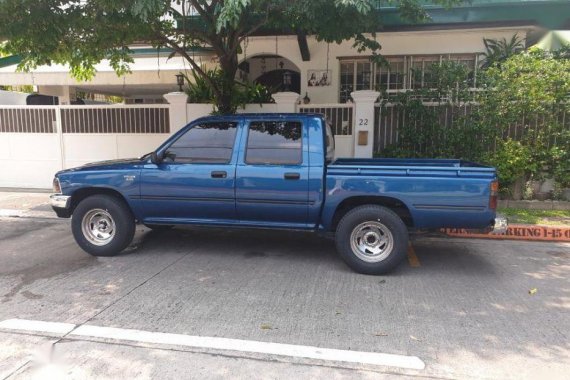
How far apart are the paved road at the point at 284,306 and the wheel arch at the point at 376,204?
2.07 ft

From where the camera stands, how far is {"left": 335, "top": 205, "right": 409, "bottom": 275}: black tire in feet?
17.2

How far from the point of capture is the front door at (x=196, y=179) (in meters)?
5.70

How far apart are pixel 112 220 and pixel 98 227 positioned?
12.3 inches

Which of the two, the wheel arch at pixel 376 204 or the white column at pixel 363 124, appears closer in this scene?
the wheel arch at pixel 376 204

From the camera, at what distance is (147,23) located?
7.27m

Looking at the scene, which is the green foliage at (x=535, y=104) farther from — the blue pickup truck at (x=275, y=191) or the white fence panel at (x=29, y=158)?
the white fence panel at (x=29, y=158)

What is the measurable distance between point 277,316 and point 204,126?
283 centimetres

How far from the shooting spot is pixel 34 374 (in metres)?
3.26

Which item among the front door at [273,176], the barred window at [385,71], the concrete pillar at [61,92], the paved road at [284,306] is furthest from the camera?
the concrete pillar at [61,92]

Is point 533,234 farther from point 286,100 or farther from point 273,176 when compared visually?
point 286,100

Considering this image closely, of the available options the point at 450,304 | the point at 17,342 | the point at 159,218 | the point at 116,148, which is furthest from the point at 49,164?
the point at 450,304

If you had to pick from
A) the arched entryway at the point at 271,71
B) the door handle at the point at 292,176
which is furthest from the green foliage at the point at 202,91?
the door handle at the point at 292,176

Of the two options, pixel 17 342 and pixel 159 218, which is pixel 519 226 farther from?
pixel 17 342

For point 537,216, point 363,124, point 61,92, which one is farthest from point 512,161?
point 61,92
